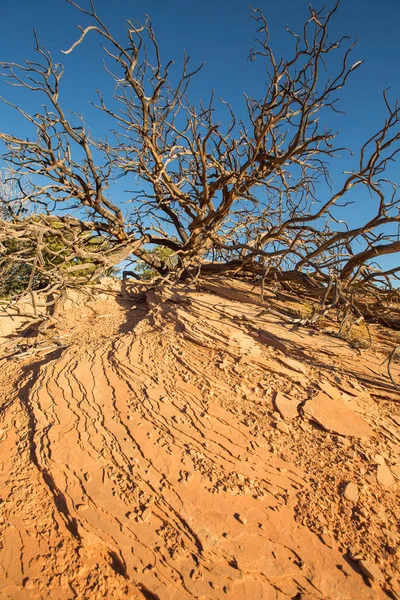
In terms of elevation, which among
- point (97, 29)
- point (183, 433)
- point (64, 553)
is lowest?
point (64, 553)

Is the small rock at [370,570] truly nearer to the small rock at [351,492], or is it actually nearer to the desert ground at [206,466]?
the desert ground at [206,466]

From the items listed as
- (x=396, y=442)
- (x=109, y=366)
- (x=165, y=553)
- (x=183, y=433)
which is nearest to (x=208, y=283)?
(x=109, y=366)

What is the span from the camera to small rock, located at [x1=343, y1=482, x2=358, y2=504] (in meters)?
1.80

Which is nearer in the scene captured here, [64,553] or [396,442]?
[64,553]

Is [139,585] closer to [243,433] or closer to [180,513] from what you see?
[180,513]

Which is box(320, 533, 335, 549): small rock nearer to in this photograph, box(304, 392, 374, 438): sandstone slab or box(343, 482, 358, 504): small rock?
box(343, 482, 358, 504): small rock

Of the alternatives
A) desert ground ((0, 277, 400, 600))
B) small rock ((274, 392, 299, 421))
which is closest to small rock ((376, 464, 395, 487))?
desert ground ((0, 277, 400, 600))

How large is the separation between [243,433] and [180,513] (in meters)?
0.70

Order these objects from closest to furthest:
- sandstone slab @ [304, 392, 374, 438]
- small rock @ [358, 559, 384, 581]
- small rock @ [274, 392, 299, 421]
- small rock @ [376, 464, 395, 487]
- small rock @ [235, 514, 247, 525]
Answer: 1. small rock @ [358, 559, 384, 581]
2. small rock @ [235, 514, 247, 525]
3. small rock @ [376, 464, 395, 487]
4. sandstone slab @ [304, 392, 374, 438]
5. small rock @ [274, 392, 299, 421]

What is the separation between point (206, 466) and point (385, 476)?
1091mm

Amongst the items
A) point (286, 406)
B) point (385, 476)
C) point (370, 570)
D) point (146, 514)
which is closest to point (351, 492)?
point (385, 476)

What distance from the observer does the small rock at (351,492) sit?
180cm

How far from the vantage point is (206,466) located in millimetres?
2051

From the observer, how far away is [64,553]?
5.49 feet
